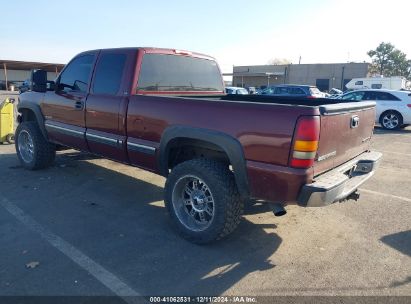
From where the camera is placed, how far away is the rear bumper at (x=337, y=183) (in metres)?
3.01

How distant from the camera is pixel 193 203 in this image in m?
3.93

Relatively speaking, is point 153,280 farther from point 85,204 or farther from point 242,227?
point 85,204

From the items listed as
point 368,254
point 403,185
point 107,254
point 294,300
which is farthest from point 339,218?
point 107,254

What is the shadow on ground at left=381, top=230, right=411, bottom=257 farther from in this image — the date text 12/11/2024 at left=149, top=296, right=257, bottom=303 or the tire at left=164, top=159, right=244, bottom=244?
the date text 12/11/2024 at left=149, top=296, right=257, bottom=303

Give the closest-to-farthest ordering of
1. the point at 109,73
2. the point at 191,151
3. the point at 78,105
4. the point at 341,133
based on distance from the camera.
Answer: the point at 341,133
the point at 191,151
the point at 109,73
the point at 78,105

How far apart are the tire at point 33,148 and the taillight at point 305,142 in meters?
4.70

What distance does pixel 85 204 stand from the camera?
478cm

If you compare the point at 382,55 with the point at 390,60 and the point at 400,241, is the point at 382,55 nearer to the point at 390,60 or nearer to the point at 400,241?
the point at 390,60

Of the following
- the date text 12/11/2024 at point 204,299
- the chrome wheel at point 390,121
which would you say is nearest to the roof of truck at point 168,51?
the date text 12/11/2024 at point 204,299

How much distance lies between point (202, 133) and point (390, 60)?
288ft

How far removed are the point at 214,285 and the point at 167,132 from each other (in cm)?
166

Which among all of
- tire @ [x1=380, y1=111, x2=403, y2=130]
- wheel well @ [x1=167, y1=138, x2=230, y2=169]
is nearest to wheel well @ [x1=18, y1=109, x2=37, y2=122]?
wheel well @ [x1=167, y1=138, x2=230, y2=169]

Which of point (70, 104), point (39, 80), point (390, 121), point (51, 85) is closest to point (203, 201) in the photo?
point (70, 104)

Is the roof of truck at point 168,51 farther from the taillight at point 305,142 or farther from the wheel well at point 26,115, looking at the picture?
the taillight at point 305,142
